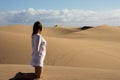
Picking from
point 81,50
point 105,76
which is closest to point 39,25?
point 105,76

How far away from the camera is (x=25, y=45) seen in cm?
1794

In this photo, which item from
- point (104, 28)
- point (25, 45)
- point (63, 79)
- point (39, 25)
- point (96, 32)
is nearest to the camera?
point (39, 25)

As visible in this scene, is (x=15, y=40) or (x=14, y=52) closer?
(x=14, y=52)

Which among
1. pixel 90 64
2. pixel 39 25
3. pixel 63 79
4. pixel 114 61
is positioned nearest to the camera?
pixel 39 25

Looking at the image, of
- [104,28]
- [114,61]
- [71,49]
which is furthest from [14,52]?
[104,28]

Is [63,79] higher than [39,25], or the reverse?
[39,25]

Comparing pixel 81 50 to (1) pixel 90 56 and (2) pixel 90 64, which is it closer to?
(1) pixel 90 56

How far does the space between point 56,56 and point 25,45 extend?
241cm

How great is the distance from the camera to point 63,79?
7.98m

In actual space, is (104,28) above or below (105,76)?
above

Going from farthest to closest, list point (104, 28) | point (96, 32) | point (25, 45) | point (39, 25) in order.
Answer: point (104, 28), point (96, 32), point (25, 45), point (39, 25)

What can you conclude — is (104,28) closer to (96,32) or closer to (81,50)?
(96,32)

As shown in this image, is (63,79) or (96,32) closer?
(63,79)

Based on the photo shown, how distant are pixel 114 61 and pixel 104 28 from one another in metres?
29.7
